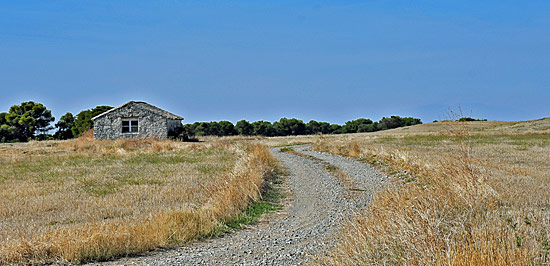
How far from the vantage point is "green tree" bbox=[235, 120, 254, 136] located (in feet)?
316

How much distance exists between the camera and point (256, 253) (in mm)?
8031

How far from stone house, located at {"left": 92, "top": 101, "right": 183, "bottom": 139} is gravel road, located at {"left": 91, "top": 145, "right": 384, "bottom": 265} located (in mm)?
33555

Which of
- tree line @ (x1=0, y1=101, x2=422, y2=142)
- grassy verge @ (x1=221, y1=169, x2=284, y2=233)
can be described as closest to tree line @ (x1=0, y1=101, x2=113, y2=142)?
tree line @ (x1=0, y1=101, x2=422, y2=142)

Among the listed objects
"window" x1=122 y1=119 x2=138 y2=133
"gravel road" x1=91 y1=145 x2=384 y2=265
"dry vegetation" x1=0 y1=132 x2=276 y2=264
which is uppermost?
"window" x1=122 y1=119 x2=138 y2=133

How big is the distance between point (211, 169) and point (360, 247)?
1578cm

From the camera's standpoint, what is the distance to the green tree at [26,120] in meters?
64.8

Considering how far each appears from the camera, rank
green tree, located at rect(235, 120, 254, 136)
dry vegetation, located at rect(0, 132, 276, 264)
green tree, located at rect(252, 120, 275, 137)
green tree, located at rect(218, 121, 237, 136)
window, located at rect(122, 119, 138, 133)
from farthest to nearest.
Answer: green tree, located at rect(252, 120, 275, 137) → green tree, located at rect(235, 120, 254, 136) → green tree, located at rect(218, 121, 237, 136) → window, located at rect(122, 119, 138, 133) → dry vegetation, located at rect(0, 132, 276, 264)

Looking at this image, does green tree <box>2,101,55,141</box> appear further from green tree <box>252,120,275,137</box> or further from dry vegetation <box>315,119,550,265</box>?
dry vegetation <box>315,119,550,265</box>

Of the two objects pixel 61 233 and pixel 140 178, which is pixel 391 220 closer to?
pixel 61 233

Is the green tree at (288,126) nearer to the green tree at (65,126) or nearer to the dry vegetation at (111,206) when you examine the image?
the green tree at (65,126)

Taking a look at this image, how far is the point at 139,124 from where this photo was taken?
48094 mm

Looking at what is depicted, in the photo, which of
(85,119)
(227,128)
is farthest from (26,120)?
(227,128)

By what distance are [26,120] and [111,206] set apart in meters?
60.1

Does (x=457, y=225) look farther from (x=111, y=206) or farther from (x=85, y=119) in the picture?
(x=85, y=119)
